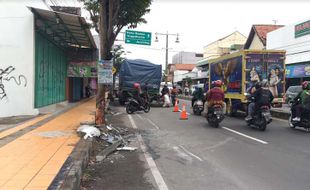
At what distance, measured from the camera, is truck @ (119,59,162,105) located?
26.0 meters

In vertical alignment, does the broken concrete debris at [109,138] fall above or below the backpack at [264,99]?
below

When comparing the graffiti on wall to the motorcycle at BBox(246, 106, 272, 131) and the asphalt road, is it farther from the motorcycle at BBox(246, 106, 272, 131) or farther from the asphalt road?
the motorcycle at BBox(246, 106, 272, 131)

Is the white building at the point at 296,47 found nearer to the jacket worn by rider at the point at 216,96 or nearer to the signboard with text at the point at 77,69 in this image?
the signboard with text at the point at 77,69

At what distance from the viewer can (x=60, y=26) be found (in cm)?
1817

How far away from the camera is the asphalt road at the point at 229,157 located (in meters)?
6.57

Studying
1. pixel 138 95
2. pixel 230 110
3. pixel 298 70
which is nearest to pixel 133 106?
pixel 138 95

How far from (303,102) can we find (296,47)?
2050 centimetres

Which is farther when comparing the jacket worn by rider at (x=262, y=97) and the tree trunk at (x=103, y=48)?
the jacket worn by rider at (x=262, y=97)

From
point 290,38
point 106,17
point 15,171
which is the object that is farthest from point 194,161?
point 290,38

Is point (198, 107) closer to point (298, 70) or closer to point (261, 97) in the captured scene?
point (261, 97)

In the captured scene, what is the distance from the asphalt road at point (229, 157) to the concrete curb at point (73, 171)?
4.89 feet

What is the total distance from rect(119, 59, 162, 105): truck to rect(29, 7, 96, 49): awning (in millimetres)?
3995

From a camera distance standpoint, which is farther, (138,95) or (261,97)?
(138,95)

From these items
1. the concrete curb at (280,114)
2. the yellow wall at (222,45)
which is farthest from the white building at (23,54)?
the yellow wall at (222,45)
